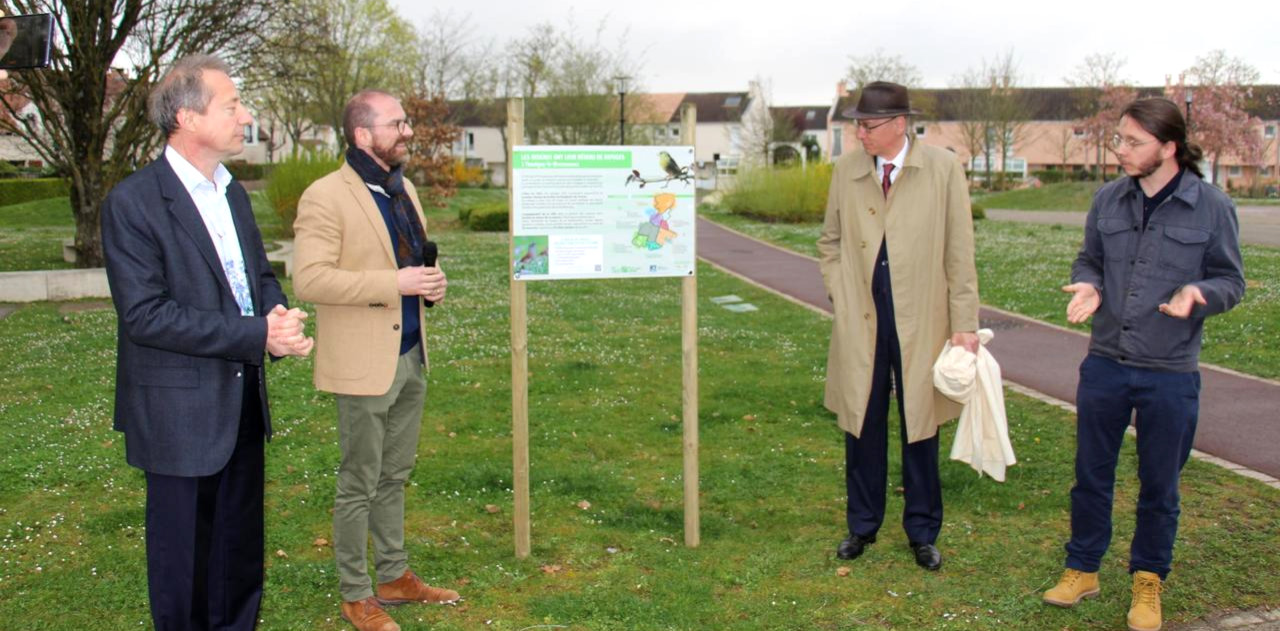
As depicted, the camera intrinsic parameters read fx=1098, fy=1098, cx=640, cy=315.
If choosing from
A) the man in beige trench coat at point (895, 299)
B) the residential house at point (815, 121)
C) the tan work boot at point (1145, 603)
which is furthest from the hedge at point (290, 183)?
the residential house at point (815, 121)

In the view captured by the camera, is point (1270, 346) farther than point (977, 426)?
Yes

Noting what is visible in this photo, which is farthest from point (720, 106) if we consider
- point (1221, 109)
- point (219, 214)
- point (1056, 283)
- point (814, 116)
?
point (219, 214)

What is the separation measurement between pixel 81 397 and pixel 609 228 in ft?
18.6

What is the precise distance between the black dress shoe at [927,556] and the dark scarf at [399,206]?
2788 mm

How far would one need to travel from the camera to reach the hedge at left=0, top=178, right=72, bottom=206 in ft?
120

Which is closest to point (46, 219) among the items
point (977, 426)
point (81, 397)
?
point (81, 397)

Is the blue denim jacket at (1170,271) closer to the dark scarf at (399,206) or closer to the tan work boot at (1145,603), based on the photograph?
the tan work boot at (1145,603)

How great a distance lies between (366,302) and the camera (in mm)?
4316

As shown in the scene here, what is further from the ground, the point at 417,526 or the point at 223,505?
the point at 223,505

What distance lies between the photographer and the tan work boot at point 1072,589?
15.9 ft

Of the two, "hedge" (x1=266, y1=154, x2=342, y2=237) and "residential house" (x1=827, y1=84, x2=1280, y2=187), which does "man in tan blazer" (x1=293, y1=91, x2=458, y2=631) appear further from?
"residential house" (x1=827, y1=84, x2=1280, y2=187)

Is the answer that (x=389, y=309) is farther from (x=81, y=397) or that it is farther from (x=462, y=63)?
(x=462, y=63)

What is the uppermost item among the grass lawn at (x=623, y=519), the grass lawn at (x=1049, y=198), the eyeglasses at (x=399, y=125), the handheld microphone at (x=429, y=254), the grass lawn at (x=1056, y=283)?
the eyeglasses at (x=399, y=125)

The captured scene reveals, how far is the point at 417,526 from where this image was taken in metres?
5.95
